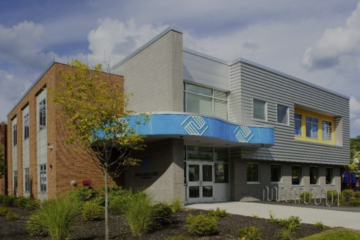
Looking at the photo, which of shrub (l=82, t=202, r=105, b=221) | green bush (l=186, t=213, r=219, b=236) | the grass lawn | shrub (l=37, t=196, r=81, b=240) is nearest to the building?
shrub (l=82, t=202, r=105, b=221)

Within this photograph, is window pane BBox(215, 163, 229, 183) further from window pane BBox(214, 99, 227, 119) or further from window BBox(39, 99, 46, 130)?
window BBox(39, 99, 46, 130)

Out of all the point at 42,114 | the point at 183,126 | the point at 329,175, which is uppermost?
the point at 42,114

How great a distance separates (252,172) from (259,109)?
3846 mm

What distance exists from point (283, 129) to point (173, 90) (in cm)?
949

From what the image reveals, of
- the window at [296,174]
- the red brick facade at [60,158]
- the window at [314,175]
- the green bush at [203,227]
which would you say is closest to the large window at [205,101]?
the red brick facade at [60,158]

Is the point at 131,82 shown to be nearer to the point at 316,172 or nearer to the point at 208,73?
the point at 208,73

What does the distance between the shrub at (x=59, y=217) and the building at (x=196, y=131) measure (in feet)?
21.7

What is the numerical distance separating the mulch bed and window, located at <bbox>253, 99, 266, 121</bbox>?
9.93 m

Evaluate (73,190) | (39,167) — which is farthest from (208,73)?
(39,167)

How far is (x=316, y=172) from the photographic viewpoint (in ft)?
95.1

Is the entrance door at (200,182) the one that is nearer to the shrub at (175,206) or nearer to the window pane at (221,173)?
the window pane at (221,173)

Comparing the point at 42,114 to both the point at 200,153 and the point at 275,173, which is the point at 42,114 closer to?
the point at 200,153

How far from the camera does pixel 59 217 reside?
9719 millimetres

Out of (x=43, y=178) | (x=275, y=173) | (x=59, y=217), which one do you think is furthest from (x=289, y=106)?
(x=59, y=217)
